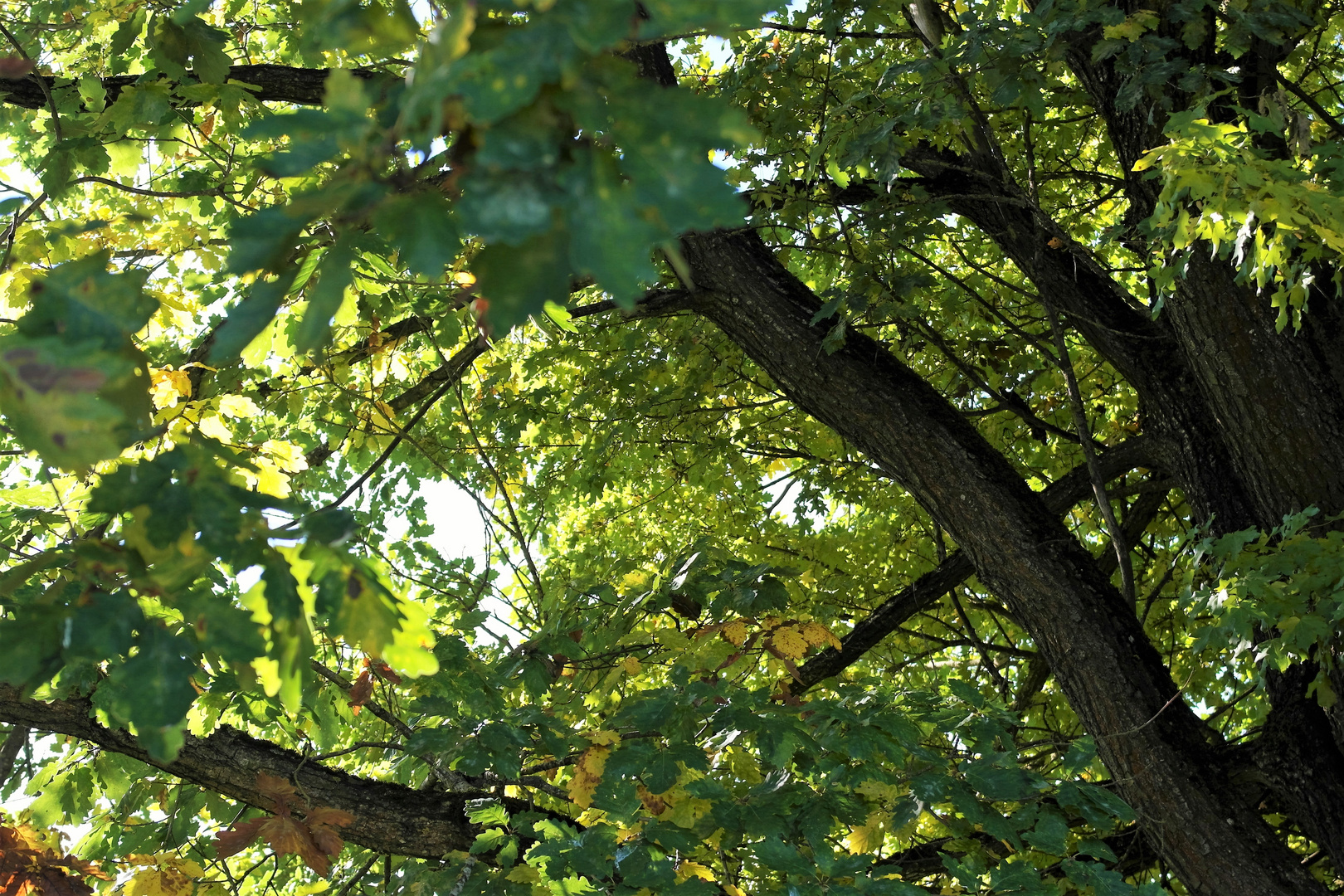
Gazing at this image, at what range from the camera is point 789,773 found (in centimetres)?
299

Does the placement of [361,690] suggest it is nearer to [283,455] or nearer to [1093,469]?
[283,455]

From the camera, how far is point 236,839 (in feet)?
9.07

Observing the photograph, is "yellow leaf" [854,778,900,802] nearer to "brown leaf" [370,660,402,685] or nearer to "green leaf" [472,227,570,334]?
"brown leaf" [370,660,402,685]

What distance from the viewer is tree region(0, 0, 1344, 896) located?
95cm

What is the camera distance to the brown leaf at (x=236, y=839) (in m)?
2.74

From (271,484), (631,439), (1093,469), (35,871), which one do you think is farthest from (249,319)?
(631,439)

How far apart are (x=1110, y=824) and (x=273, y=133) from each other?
2924 millimetres

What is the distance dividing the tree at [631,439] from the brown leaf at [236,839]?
2 centimetres

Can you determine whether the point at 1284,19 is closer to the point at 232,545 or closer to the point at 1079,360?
the point at 232,545

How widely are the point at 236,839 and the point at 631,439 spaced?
337 centimetres

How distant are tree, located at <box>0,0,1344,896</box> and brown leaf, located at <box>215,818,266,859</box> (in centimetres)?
2

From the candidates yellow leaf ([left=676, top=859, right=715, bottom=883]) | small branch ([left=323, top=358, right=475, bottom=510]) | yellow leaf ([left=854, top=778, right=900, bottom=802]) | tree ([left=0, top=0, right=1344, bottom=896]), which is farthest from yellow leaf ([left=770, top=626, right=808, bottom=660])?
small branch ([left=323, top=358, right=475, bottom=510])

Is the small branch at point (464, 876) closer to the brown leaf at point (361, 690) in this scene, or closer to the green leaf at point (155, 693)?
the brown leaf at point (361, 690)

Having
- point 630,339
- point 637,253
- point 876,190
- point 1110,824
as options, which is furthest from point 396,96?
point 630,339
